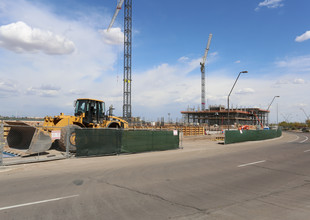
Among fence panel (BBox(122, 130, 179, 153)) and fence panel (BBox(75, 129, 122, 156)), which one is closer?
fence panel (BBox(75, 129, 122, 156))

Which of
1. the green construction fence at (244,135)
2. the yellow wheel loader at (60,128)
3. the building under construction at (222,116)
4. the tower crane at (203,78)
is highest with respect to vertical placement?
the tower crane at (203,78)

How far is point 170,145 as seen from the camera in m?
20.7

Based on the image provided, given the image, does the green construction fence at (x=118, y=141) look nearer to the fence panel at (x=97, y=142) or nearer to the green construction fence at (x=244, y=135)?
the fence panel at (x=97, y=142)

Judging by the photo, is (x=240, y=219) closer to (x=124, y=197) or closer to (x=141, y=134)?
(x=124, y=197)

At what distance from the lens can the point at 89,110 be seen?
710 inches

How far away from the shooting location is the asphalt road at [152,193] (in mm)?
5649

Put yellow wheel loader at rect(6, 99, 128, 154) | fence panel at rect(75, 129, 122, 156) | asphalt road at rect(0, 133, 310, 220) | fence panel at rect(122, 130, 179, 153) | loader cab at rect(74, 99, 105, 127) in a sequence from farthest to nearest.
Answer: loader cab at rect(74, 99, 105, 127) → fence panel at rect(122, 130, 179, 153) → fence panel at rect(75, 129, 122, 156) → yellow wheel loader at rect(6, 99, 128, 154) → asphalt road at rect(0, 133, 310, 220)

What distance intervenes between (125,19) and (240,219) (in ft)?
228

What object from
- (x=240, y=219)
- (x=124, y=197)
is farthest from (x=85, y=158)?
(x=240, y=219)

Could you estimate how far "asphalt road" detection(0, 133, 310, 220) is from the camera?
5.65 metres

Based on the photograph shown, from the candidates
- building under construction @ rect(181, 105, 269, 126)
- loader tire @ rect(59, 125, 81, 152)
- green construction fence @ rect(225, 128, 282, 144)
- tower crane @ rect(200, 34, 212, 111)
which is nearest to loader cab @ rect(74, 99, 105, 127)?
loader tire @ rect(59, 125, 81, 152)

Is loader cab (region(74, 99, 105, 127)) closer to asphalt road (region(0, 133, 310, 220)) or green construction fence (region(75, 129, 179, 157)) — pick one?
green construction fence (region(75, 129, 179, 157))

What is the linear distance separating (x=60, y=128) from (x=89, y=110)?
9.16 feet

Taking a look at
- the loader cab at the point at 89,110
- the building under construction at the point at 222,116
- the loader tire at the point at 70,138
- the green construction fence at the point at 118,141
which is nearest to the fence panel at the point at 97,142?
the green construction fence at the point at 118,141
